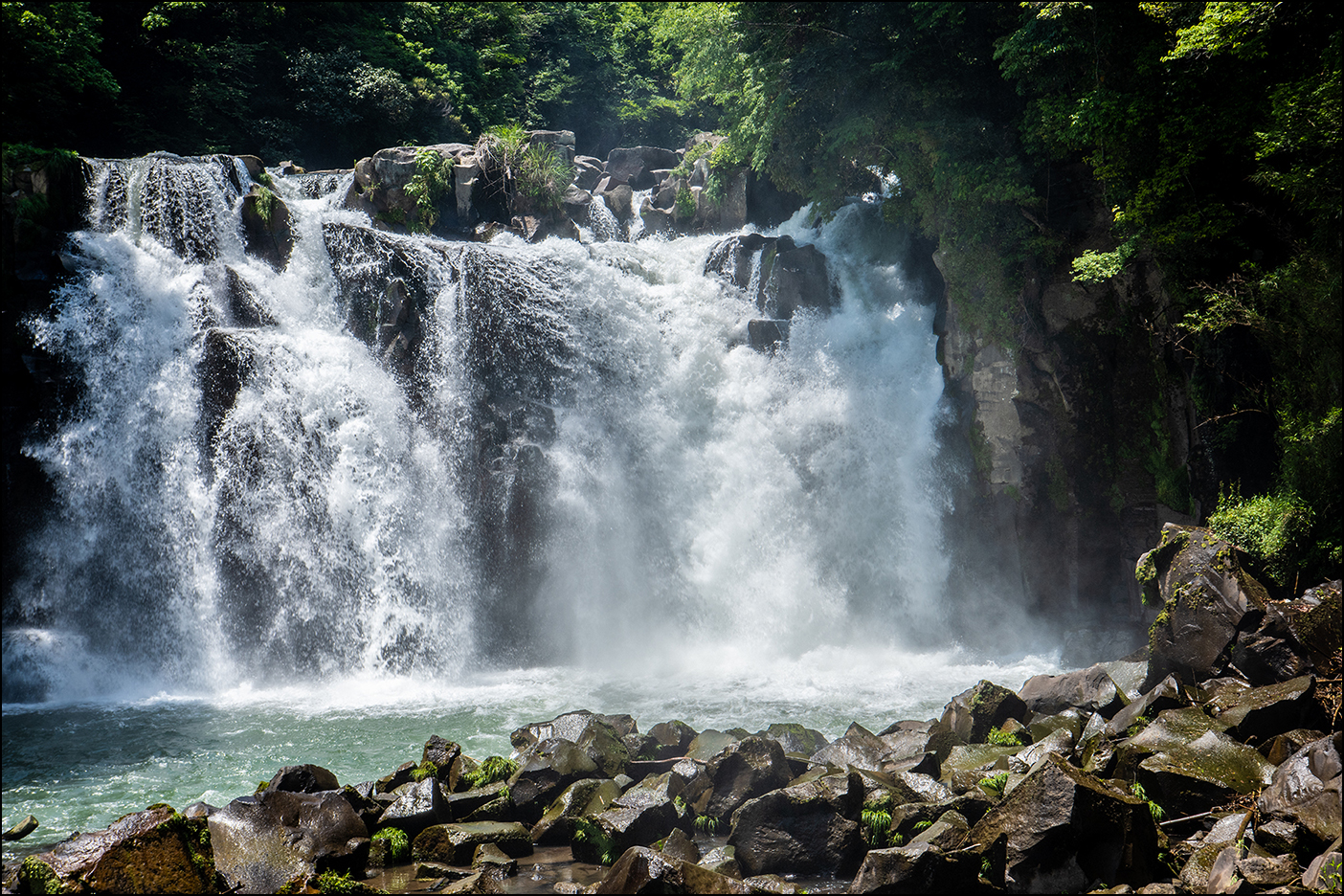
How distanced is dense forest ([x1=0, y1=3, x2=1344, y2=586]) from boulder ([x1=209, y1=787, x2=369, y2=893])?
11.5 metres

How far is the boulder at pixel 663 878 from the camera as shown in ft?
20.1

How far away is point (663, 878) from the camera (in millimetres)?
6156

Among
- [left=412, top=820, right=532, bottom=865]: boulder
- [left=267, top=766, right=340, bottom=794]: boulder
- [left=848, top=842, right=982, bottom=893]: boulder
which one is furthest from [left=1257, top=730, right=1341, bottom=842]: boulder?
[left=267, top=766, right=340, bottom=794]: boulder

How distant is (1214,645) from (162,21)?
95.8 ft

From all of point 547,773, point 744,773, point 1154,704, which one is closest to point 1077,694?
point 1154,704

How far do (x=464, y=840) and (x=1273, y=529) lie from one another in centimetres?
1064

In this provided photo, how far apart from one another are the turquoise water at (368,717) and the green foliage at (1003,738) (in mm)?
2229

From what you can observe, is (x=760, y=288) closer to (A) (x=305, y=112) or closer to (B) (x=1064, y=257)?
(B) (x=1064, y=257)

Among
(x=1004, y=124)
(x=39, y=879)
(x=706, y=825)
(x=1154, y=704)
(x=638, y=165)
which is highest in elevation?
(x=638, y=165)

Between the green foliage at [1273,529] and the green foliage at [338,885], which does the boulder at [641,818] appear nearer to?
the green foliage at [338,885]

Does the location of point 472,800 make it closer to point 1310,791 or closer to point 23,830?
point 23,830

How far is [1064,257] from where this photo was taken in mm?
15383

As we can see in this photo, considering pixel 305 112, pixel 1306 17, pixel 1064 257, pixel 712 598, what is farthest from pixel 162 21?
pixel 1306 17

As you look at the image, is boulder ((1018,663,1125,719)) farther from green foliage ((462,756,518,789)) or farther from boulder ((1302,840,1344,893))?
green foliage ((462,756,518,789))
